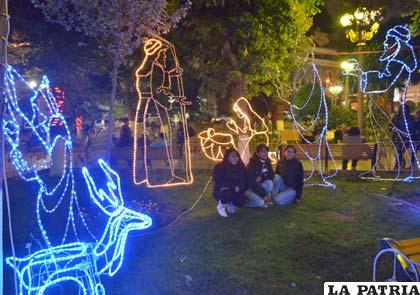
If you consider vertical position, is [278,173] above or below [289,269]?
above

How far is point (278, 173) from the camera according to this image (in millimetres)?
7961

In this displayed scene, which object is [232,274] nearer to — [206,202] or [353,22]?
[206,202]

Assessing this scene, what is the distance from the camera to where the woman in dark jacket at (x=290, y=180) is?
7688mm

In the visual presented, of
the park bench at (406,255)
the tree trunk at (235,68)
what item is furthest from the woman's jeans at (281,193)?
the tree trunk at (235,68)

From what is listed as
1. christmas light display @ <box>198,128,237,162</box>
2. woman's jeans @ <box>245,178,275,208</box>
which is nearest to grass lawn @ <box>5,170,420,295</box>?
woman's jeans @ <box>245,178,275,208</box>

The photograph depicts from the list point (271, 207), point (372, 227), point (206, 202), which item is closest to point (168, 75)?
point (206, 202)

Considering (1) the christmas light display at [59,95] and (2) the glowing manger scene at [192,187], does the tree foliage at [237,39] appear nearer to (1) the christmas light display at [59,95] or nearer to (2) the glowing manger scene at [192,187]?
(2) the glowing manger scene at [192,187]

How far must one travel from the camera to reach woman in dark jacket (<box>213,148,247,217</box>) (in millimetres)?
7023

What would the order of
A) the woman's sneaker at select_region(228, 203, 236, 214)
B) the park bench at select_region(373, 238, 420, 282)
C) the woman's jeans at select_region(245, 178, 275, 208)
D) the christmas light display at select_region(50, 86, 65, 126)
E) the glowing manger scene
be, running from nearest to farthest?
the park bench at select_region(373, 238, 420, 282) < the glowing manger scene < the woman's sneaker at select_region(228, 203, 236, 214) < the woman's jeans at select_region(245, 178, 275, 208) < the christmas light display at select_region(50, 86, 65, 126)

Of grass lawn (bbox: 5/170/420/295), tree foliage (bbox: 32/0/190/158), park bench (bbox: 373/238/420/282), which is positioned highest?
tree foliage (bbox: 32/0/190/158)

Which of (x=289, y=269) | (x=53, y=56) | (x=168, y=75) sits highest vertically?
(x=53, y=56)

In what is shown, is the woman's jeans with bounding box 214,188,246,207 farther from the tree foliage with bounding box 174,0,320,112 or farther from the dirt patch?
the tree foliage with bounding box 174,0,320,112

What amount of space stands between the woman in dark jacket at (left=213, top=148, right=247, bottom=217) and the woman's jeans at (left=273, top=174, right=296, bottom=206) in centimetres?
78

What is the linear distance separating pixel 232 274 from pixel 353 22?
9.25m
